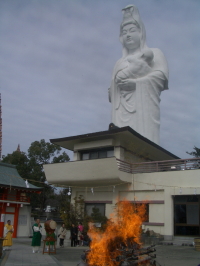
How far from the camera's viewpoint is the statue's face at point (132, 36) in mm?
27672

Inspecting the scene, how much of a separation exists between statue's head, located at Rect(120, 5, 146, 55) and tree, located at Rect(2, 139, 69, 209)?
621 inches

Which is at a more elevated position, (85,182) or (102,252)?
(85,182)

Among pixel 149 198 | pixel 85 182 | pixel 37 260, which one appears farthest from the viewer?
pixel 85 182

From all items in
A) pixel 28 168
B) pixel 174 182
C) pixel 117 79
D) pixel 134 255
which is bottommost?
pixel 134 255

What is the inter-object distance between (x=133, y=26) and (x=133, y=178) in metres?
15.9

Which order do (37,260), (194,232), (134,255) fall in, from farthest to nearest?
1. (194,232)
2. (37,260)
3. (134,255)

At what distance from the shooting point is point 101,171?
1798 centimetres

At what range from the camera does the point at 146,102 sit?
2581cm

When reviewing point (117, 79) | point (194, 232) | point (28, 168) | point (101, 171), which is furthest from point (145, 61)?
point (28, 168)

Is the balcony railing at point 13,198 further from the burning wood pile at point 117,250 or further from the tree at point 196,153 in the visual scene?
the tree at point 196,153

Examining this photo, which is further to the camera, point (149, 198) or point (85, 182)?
point (85, 182)

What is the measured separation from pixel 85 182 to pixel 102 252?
467 inches

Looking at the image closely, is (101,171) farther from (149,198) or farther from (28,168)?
(28,168)

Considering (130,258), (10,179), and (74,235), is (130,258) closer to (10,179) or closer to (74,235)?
(74,235)
